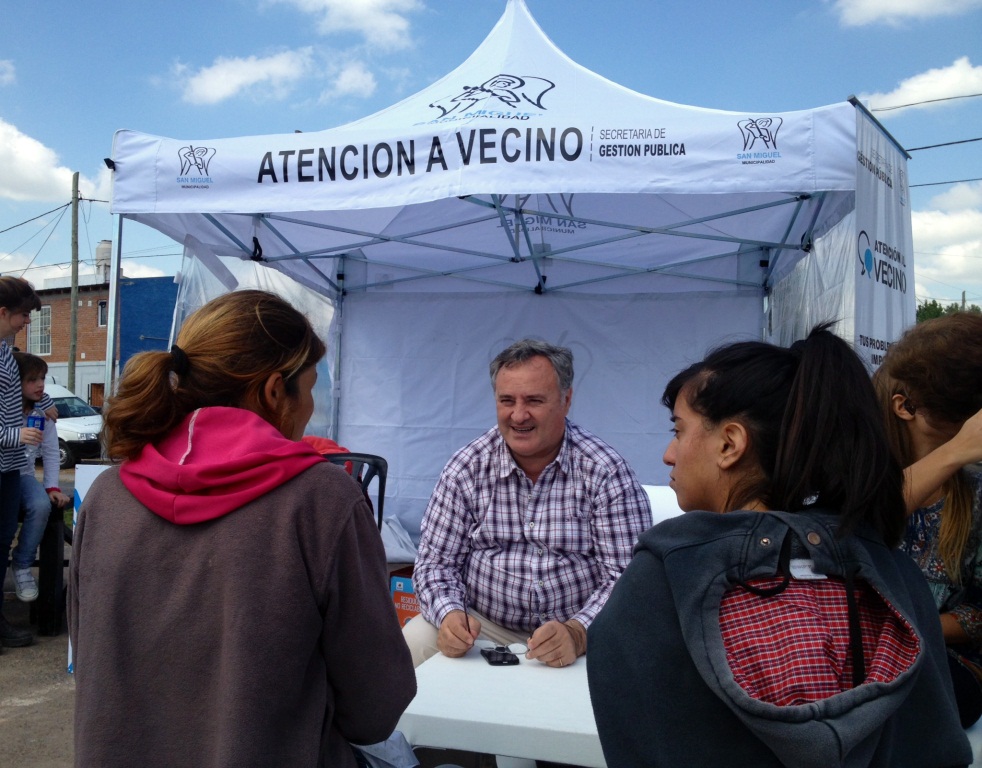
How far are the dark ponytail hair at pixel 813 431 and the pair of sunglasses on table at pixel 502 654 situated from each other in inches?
41.4

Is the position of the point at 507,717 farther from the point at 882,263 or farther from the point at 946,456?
the point at 882,263

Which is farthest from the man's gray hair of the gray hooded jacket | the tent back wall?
the tent back wall

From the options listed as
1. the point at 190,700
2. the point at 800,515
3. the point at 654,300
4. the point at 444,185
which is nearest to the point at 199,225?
the point at 444,185

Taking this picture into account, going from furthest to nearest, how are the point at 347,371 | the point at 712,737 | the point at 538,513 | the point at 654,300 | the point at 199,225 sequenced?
the point at 347,371, the point at 654,300, the point at 199,225, the point at 538,513, the point at 712,737

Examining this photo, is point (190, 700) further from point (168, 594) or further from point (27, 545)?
point (27, 545)

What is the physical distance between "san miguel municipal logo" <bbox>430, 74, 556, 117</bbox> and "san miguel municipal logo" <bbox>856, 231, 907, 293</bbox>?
5.09 feet

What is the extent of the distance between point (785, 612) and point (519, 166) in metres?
2.77

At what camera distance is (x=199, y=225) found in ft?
15.3

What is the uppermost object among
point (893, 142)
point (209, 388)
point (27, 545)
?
point (893, 142)

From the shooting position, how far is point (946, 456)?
1597 mm

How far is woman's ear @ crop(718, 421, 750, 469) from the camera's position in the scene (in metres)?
0.99

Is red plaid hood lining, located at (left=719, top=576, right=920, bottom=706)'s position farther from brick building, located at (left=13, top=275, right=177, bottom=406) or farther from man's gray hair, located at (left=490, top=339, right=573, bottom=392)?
brick building, located at (left=13, top=275, right=177, bottom=406)

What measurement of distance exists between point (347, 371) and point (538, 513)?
3.91 metres

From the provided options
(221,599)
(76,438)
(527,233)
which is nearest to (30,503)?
(527,233)
